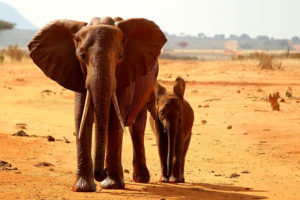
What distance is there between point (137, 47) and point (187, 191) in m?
1.91

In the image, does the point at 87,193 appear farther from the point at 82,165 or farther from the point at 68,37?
the point at 68,37

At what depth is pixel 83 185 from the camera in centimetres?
766

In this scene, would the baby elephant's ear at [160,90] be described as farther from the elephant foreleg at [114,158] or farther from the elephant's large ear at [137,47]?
the elephant foreleg at [114,158]

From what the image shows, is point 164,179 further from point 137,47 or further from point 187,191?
point 137,47

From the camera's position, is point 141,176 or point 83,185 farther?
point 141,176

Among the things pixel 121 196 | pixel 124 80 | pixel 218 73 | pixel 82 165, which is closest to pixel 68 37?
pixel 124 80

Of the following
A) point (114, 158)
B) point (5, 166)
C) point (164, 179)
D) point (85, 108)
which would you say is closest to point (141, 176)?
point (164, 179)

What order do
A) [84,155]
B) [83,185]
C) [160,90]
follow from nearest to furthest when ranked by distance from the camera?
[83,185], [84,155], [160,90]

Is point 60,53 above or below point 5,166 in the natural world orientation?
above

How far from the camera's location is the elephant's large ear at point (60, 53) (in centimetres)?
793

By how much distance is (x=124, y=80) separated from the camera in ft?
26.7

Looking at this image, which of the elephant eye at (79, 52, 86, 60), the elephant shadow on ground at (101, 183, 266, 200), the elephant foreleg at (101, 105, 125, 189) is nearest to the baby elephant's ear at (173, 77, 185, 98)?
the elephant shadow on ground at (101, 183, 266, 200)

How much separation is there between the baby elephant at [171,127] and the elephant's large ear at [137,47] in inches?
48.4

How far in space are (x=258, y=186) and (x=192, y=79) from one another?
23363mm
